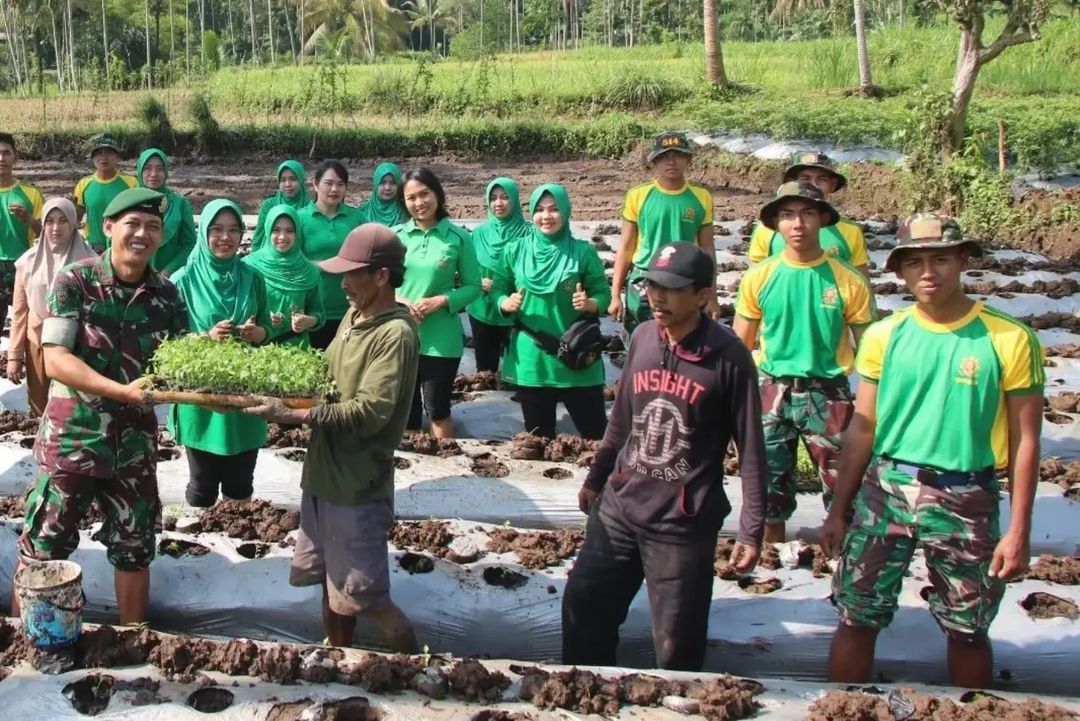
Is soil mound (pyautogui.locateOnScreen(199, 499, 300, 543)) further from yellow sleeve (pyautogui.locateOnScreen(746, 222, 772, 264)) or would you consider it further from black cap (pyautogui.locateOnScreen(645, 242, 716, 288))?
yellow sleeve (pyautogui.locateOnScreen(746, 222, 772, 264))

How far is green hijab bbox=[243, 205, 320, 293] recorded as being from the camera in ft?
16.1

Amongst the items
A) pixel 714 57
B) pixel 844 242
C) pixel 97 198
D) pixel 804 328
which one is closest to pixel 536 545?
pixel 804 328

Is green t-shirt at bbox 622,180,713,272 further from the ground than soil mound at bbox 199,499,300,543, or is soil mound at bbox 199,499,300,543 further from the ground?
green t-shirt at bbox 622,180,713,272

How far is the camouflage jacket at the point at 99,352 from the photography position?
3.21m

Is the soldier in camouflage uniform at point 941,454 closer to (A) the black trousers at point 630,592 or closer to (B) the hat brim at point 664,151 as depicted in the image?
(A) the black trousers at point 630,592

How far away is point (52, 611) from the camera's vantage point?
299 cm

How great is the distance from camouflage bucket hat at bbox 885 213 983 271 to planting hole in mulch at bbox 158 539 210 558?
2607 millimetres

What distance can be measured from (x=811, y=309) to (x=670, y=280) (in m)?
1.15

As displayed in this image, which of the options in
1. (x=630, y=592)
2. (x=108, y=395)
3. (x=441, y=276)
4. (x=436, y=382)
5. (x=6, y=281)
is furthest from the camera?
(x=6, y=281)

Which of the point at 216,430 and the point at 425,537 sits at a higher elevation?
the point at 216,430

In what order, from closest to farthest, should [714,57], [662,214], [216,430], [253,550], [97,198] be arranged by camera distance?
1. [253,550]
2. [216,430]
3. [662,214]
4. [97,198]
5. [714,57]

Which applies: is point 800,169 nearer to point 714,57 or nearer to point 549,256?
point 549,256

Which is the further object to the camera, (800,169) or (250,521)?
(800,169)

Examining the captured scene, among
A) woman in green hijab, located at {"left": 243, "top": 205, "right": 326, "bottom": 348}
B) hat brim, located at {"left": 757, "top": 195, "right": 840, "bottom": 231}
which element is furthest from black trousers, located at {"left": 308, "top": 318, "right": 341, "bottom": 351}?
hat brim, located at {"left": 757, "top": 195, "right": 840, "bottom": 231}
